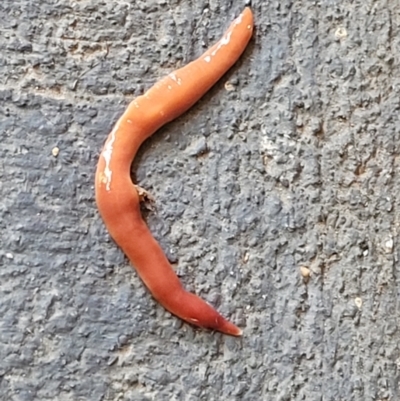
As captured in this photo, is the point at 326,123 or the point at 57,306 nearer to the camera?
the point at 57,306

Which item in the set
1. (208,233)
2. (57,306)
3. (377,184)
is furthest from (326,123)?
(57,306)

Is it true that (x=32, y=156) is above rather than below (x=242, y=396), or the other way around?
above

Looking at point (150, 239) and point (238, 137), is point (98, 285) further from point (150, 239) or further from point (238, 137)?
point (238, 137)
